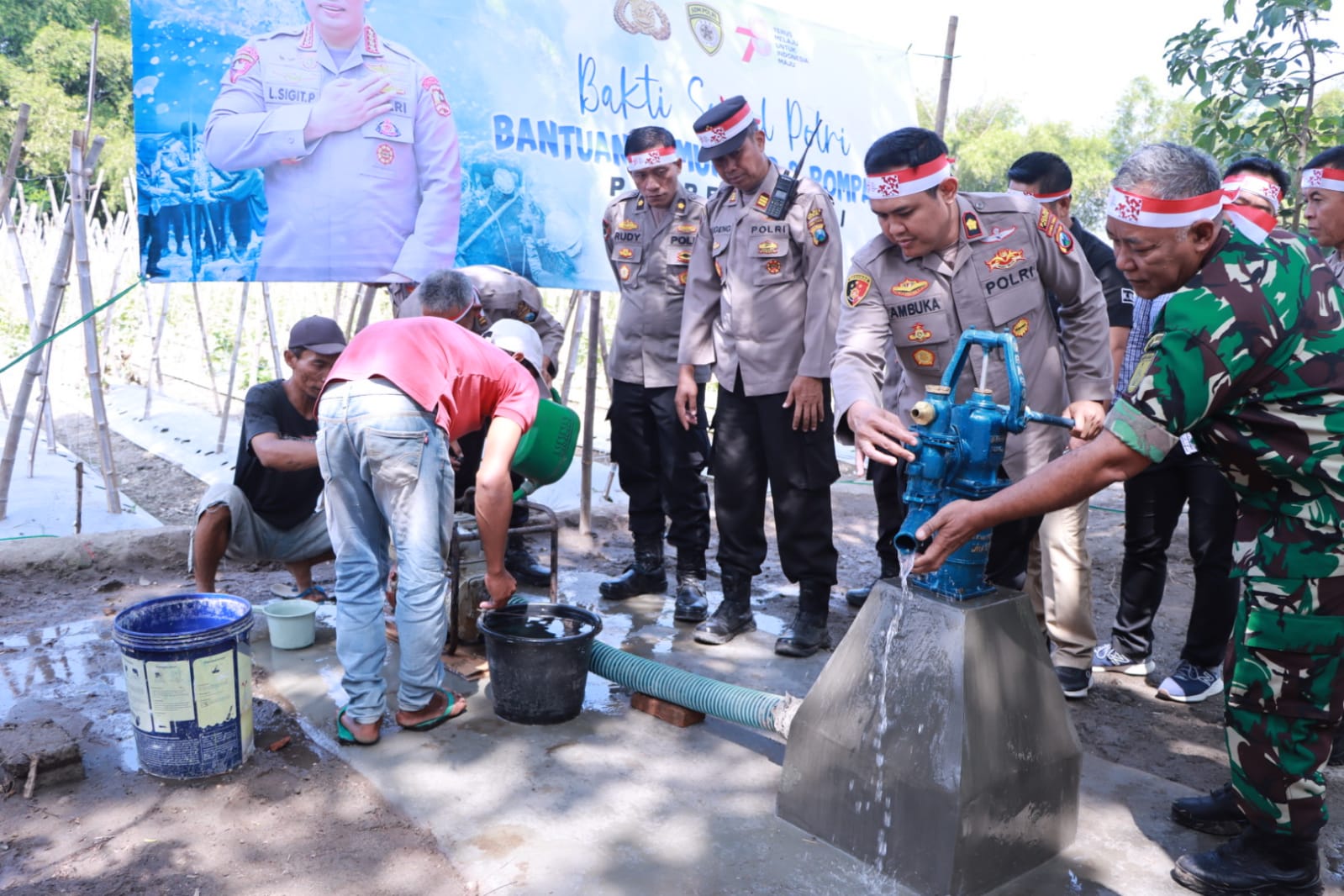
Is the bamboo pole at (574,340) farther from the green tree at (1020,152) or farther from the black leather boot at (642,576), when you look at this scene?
the green tree at (1020,152)

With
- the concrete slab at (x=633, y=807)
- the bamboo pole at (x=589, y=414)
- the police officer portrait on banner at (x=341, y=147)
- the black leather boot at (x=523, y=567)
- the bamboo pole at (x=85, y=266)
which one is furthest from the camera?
the bamboo pole at (x=589, y=414)

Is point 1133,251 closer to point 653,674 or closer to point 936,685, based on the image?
point 936,685

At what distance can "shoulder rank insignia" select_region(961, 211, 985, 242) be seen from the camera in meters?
3.12

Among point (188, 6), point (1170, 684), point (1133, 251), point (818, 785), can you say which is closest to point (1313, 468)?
point (1133, 251)

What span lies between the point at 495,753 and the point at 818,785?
104 cm

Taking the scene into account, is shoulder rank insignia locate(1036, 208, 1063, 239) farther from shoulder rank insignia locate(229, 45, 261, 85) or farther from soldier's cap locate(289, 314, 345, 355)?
shoulder rank insignia locate(229, 45, 261, 85)

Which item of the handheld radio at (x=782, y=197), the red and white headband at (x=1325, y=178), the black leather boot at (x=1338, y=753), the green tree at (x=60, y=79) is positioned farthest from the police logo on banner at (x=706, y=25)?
the green tree at (x=60, y=79)

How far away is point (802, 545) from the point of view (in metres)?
3.93

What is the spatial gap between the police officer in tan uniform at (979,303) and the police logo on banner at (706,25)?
287 centimetres

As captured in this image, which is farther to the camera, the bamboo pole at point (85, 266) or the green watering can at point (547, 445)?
the bamboo pole at point (85, 266)

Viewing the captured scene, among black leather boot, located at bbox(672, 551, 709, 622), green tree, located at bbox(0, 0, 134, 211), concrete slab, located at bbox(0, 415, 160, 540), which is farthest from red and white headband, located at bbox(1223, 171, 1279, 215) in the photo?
green tree, located at bbox(0, 0, 134, 211)

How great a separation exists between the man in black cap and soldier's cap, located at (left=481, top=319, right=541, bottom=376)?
1.99 ft

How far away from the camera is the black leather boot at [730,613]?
4.06 m

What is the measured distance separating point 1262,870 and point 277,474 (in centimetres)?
360
